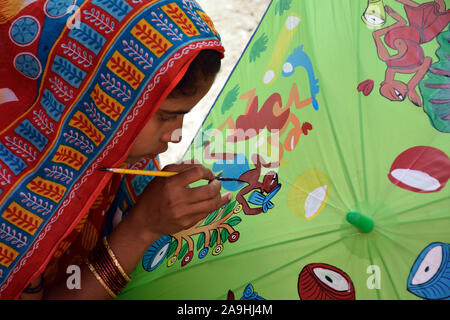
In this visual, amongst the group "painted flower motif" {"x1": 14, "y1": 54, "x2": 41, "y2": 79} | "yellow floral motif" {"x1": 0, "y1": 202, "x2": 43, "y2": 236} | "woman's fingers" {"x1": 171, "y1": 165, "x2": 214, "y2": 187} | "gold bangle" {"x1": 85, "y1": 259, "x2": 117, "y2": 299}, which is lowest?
"gold bangle" {"x1": 85, "y1": 259, "x2": 117, "y2": 299}

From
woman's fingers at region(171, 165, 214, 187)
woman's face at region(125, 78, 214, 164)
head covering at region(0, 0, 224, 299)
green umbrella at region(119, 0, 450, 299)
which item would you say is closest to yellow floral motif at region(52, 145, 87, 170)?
head covering at region(0, 0, 224, 299)

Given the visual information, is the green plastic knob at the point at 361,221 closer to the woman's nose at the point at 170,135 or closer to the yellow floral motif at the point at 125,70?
the woman's nose at the point at 170,135

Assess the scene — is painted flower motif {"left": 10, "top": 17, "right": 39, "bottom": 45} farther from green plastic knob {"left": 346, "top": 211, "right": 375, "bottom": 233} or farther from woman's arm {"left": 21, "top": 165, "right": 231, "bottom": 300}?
green plastic knob {"left": 346, "top": 211, "right": 375, "bottom": 233}

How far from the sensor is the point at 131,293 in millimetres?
1402

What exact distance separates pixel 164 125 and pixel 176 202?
21 centimetres

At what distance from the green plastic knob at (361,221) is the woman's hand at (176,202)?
1.18 ft

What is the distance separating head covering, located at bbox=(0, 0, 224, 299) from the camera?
1.09 meters

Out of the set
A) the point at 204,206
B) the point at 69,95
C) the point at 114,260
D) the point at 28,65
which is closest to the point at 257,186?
the point at 204,206

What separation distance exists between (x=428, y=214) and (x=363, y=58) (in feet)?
1.66

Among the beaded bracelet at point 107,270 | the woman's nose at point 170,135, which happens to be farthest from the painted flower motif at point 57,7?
the beaded bracelet at point 107,270

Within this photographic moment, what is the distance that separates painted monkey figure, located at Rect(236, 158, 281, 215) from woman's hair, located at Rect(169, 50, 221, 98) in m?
0.36

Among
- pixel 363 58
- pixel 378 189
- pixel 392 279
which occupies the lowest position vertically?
pixel 392 279

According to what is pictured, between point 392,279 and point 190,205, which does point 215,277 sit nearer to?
point 190,205
